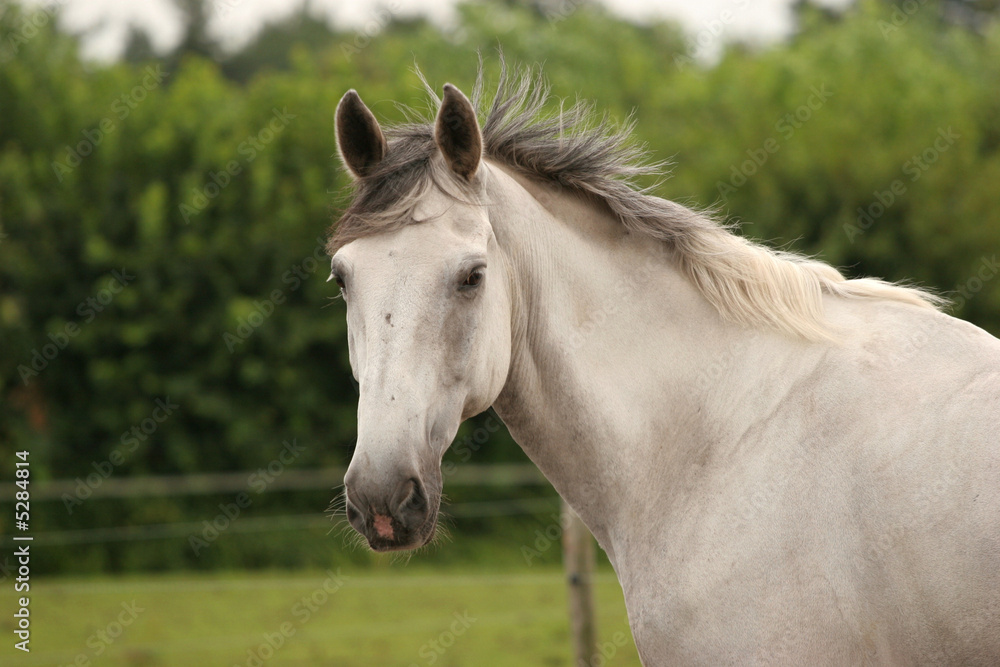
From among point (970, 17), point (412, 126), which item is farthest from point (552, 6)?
point (412, 126)

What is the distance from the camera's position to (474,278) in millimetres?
2297

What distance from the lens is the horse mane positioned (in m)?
2.41

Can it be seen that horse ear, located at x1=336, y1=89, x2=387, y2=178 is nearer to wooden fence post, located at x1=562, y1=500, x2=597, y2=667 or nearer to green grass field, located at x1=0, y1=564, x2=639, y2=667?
wooden fence post, located at x1=562, y1=500, x2=597, y2=667

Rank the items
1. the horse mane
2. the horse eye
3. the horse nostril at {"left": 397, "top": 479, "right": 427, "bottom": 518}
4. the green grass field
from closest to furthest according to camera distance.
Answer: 1. the horse nostril at {"left": 397, "top": 479, "right": 427, "bottom": 518}
2. the horse eye
3. the horse mane
4. the green grass field

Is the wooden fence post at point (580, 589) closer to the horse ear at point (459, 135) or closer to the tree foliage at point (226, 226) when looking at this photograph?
the horse ear at point (459, 135)

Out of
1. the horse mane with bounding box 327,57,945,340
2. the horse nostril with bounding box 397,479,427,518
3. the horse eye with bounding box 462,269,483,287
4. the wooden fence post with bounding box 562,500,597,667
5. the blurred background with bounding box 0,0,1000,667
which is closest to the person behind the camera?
the horse nostril with bounding box 397,479,427,518

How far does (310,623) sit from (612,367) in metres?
6.65

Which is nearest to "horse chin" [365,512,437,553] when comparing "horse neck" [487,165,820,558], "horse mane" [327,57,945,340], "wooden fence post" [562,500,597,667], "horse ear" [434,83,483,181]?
"horse neck" [487,165,820,558]

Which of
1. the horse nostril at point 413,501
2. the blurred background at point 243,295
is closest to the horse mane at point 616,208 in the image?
the horse nostril at point 413,501

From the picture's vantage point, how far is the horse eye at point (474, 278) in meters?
2.28

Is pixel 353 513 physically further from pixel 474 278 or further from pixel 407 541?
pixel 474 278

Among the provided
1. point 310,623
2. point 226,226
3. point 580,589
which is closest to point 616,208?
point 580,589

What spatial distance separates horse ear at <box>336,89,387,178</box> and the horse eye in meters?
0.47

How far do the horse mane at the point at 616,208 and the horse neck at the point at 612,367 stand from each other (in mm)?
70
